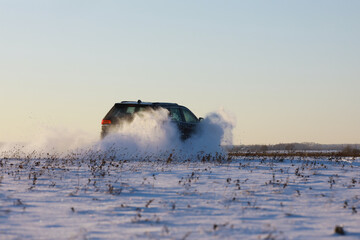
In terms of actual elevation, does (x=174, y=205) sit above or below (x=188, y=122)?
below

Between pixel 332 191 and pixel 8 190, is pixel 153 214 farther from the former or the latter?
pixel 332 191

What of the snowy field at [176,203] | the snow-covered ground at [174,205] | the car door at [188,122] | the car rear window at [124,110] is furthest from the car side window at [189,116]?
the snow-covered ground at [174,205]

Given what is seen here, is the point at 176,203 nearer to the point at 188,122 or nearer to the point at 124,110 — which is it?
the point at 124,110

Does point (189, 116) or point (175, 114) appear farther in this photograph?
point (189, 116)

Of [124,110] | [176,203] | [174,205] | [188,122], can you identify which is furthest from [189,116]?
[174,205]

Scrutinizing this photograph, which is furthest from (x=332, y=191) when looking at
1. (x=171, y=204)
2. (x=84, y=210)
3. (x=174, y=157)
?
(x=174, y=157)

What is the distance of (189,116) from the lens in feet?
59.0

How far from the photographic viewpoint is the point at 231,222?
20.8ft

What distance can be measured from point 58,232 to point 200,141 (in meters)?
12.7

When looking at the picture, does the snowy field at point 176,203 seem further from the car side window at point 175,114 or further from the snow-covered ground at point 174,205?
the car side window at point 175,114

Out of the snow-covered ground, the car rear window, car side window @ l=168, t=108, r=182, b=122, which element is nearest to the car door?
car side window @ l=168, t=108, r=182, b=122

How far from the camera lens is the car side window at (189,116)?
17766mm

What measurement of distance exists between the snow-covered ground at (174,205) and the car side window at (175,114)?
5.25 meters

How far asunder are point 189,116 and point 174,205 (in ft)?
35.6
